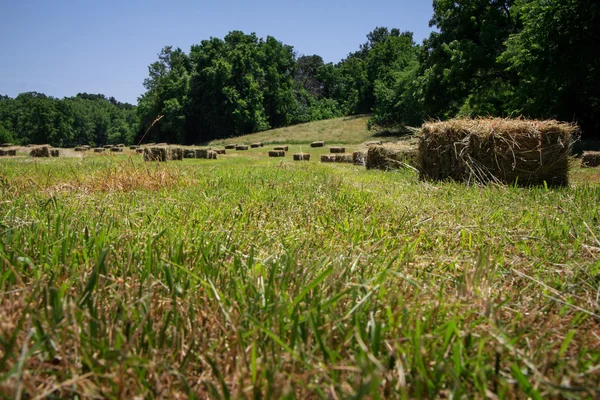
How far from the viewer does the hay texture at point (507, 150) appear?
7.14 m

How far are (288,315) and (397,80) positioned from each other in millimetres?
45119

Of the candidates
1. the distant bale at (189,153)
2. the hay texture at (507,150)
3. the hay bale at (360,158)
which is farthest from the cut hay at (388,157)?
the distant bale at (189,153)

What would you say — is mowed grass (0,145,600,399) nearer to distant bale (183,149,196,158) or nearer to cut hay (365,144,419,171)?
cut hay (365,144,419,171)

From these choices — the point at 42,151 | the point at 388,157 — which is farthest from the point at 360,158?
the point at 42,151

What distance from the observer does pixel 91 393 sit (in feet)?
3.22

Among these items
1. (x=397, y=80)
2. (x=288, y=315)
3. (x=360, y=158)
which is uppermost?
(x=397, y=80)

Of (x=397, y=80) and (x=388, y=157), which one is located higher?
(x=397, y=80)

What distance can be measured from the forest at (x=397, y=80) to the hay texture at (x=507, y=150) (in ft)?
17.9

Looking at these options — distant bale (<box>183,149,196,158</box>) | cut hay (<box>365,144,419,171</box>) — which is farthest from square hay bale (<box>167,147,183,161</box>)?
cut hay (<box>365,144,419,171</box>)

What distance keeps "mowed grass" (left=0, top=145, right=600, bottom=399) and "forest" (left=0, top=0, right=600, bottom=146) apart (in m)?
2.75

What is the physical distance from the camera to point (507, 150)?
7.25 metres

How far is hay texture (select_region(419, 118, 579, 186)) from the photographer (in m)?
7.14

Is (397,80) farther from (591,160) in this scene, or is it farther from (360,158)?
(591,160)

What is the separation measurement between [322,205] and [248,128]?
52.3 m
